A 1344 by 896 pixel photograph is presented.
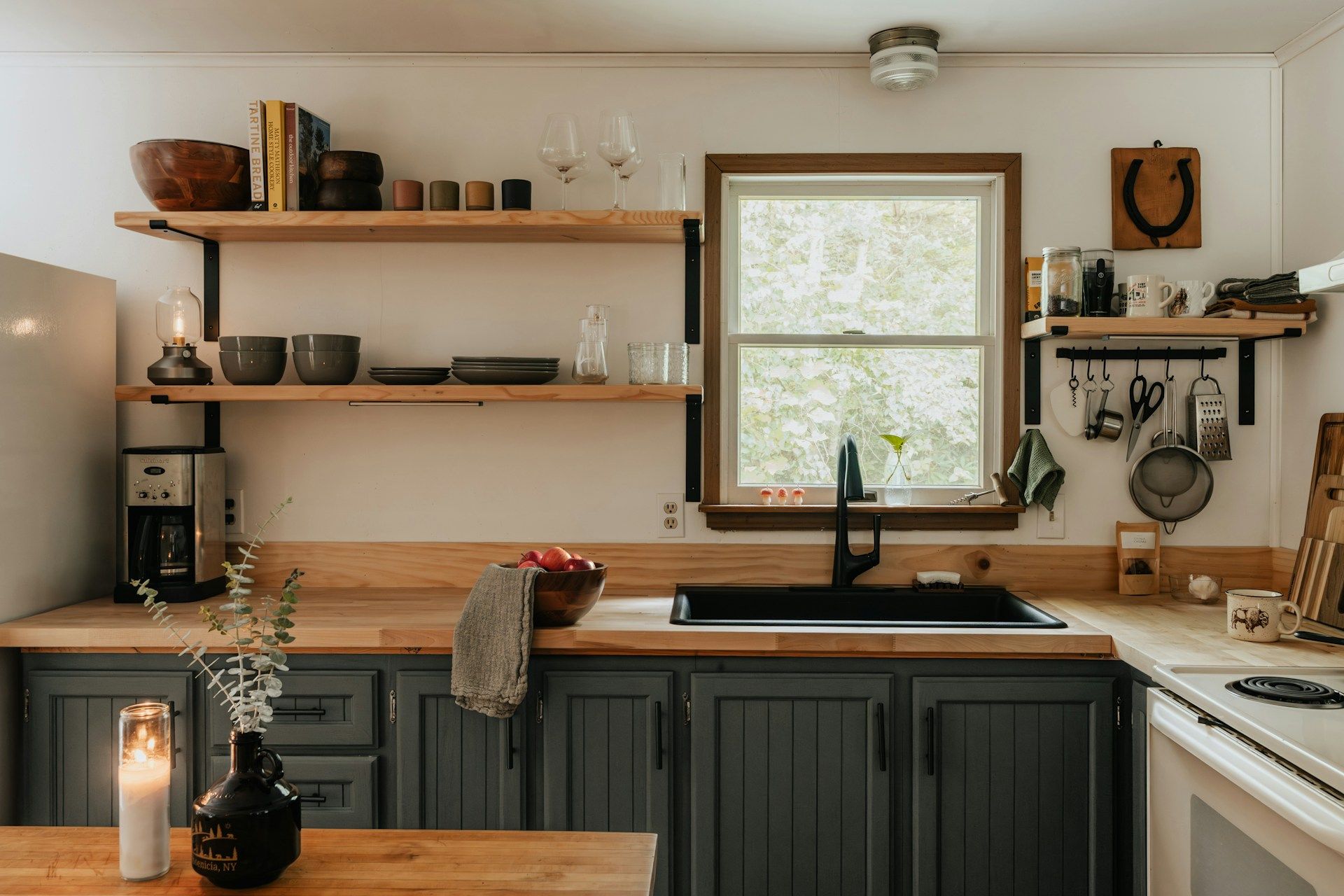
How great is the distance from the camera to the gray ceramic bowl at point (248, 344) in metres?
2.65

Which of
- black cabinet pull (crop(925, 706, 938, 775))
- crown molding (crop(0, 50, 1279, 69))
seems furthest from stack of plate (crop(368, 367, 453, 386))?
black cabinet pull (crop(925, 706, 938, 775))

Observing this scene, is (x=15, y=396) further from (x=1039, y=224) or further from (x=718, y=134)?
(x=1039, y=224)

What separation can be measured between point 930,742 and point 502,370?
1.48 m

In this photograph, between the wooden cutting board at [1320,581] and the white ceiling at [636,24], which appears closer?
the wooden cutting board at [1320,581]

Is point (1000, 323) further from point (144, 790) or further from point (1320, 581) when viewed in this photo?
point (144, 790)

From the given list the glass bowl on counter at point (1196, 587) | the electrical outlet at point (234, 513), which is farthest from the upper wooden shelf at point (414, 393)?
the glass bowl on counter at point (1196, 587)

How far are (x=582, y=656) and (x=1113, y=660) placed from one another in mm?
1278

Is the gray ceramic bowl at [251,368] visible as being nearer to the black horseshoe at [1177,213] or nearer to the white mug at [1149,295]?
the white mug at [1149,295]

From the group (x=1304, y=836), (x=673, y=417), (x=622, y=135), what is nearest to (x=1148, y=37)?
(x=622, y=135)

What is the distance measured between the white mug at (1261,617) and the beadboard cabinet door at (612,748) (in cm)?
135

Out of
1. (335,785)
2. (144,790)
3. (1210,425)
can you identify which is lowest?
(335,785)

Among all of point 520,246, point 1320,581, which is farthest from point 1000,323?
point 520,246

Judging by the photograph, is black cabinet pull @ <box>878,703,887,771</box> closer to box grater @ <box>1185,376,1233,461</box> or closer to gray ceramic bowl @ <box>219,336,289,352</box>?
box grater @ <box>1185,376,1233,461</box>

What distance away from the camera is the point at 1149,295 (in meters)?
2.59
